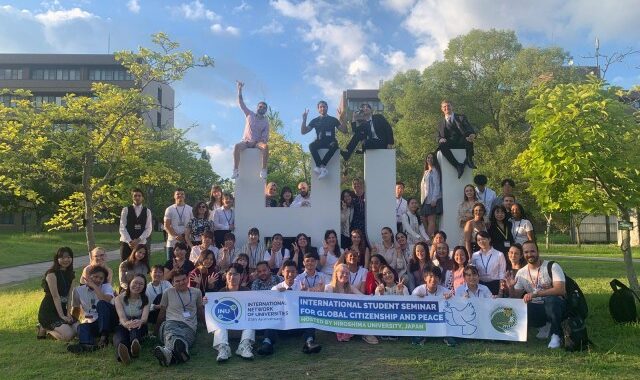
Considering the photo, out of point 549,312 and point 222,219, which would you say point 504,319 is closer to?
point 549,312

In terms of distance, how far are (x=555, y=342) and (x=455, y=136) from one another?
427cm

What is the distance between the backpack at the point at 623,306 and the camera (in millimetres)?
7102

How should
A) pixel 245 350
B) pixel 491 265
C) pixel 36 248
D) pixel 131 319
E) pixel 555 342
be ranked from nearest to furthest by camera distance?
pixel 245 350 < pixel 555 342 < pixel 131 319 < pixel 491 265 < pixel 36 248

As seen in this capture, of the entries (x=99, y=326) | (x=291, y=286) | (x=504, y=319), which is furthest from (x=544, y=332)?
(x=99, y=326)

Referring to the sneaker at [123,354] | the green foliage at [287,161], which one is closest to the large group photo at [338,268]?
the sneaker at [123,354]

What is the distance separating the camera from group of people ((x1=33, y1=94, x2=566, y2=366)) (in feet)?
20.3

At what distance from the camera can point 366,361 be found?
5711 millimetres

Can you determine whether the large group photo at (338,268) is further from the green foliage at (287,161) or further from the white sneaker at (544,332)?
the green foliage at (287,161)

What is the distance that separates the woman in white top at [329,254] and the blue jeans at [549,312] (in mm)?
2871

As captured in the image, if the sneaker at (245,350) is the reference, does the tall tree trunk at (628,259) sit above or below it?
above

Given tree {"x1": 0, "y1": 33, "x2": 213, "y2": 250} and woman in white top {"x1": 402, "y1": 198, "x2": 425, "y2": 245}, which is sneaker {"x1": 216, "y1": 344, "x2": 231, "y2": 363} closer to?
woman in white top {"x1": 402, "y1": 198, "x2": 425, "y2": 245}

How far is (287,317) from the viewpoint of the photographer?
6.43 m

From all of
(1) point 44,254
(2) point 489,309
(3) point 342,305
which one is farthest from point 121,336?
(1) point 44,254

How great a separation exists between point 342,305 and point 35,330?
4648 mm
